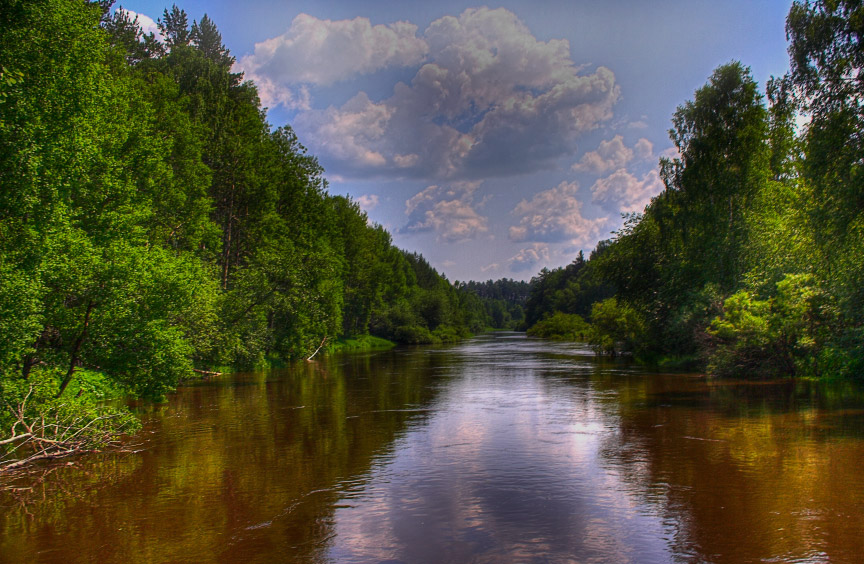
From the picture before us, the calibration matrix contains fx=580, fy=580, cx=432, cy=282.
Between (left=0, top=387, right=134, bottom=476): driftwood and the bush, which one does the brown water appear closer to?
(left=0, top=387, right=134, bottom=476): driftwood

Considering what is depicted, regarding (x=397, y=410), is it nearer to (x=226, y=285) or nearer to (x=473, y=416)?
(x=473, y=416)

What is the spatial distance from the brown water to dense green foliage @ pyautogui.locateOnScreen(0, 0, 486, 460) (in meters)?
3.81

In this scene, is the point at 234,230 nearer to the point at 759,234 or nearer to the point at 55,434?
the point at 55,434

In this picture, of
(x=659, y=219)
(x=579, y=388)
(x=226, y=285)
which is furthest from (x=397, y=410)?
(x=659, y=219)

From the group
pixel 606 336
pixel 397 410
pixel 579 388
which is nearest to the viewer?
pixel 397 410

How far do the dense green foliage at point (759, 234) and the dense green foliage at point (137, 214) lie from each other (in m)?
26.6

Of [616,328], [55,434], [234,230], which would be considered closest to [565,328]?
[616,328]

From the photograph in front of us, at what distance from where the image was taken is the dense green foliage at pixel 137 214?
1667 centimetres

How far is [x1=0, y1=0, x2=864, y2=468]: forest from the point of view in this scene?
1703 centimetres

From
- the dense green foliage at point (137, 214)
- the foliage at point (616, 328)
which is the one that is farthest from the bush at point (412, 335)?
the foliage at point (616, 328)

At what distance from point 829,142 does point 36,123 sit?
29147 mm

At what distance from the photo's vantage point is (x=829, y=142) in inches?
953

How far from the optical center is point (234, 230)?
53562mm

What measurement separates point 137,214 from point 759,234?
36428 millimetres
